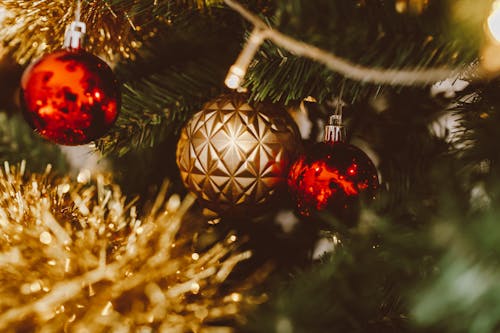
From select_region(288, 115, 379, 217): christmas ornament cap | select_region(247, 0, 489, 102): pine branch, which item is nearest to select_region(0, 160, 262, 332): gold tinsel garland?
select_region(288, 115, 379, 217): christmas ornament cap

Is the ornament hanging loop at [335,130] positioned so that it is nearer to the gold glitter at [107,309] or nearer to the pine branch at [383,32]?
Result: the pine branch at [383,32]

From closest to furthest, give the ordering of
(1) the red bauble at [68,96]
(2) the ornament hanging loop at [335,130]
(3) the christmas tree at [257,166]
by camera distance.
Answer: (3) the christmas tree at [257,166], (1) the red bauble at [68,96], (2) the ornament hanging loop at [335,130]

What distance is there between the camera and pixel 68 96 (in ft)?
1.27

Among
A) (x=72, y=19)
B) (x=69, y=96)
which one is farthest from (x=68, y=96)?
(x=72, y=19)

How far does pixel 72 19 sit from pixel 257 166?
27 cm

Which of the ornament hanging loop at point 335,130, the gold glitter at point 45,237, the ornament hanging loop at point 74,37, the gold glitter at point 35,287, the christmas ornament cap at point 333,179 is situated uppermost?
the ornament hanging loop at point 74,37

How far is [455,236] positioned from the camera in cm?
21

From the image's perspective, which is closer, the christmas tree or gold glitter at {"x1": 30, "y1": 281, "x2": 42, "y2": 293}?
the christmas tree

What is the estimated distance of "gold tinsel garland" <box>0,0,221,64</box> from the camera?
0.50m

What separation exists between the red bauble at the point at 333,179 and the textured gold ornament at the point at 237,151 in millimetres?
53

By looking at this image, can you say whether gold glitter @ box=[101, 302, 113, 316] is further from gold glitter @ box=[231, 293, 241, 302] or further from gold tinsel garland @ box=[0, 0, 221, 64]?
gold tinsel garland @ box=[0, 0, 221, 64]

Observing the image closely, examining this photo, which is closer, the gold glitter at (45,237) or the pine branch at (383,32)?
the pine branch at (383,32)

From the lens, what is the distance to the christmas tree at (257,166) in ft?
0.87

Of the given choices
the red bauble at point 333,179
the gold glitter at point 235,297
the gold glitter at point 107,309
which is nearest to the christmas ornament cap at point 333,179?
the red bauble at point 333,179
